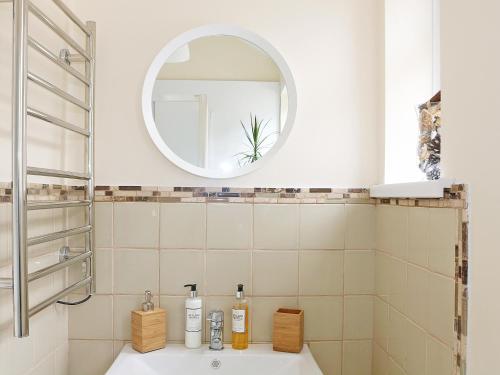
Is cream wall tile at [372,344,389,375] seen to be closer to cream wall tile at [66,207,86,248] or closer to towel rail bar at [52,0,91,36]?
cream wall tile at [66,207,86,248]

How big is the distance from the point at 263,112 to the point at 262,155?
0.15m

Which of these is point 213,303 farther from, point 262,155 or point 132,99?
point 132,99

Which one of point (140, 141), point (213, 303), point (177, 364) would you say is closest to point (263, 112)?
point (140, 141)

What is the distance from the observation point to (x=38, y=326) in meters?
1.27

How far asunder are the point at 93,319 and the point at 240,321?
20.1 inches

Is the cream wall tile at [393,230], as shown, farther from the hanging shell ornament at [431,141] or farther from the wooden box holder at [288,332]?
the wooden box holder at [288,332]

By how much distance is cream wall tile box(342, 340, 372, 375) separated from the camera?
1.52 meters

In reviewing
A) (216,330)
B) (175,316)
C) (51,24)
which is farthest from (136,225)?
(51,24)

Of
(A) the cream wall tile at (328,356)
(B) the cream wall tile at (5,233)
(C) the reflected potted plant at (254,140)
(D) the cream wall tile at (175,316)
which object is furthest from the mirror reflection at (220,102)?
(A) the cream wall tile at (328,356)

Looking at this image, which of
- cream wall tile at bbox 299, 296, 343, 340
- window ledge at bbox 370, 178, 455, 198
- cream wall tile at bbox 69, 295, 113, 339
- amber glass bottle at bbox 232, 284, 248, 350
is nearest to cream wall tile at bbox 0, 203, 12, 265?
cream wall tile at bbox 69, 295, 113, 339

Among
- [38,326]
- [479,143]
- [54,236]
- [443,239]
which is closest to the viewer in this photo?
[479,143]

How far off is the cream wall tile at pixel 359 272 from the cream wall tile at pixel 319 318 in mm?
84

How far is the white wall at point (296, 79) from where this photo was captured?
1506mm

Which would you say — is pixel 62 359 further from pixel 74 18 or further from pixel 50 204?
pixel 74 18
